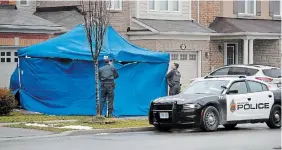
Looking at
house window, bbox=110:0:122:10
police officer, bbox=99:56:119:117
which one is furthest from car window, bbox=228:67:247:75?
police officer, bbox=99:56:119:117

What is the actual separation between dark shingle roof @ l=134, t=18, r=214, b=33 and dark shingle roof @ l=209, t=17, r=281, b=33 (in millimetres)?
1369

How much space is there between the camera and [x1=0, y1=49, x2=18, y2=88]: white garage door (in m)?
26.6

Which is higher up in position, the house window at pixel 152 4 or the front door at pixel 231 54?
the house window at pixel 152 4

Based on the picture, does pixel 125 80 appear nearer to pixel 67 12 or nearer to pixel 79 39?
pixel 79 39

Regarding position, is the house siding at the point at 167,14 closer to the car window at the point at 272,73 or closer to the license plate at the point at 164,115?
the car window at the point at 272,73

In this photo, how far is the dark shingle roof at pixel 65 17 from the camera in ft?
95.7

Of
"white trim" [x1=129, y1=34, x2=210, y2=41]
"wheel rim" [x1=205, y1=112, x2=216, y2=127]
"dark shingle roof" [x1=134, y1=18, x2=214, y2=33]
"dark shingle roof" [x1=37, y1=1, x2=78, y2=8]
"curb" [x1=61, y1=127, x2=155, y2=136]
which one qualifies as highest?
"dark shingle roof" [x1=37, y1=1, x2=78, y2=8]

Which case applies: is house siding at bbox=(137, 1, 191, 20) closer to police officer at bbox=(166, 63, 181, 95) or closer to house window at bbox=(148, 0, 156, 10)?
house window at bbox=(148, 0, 156, 10)

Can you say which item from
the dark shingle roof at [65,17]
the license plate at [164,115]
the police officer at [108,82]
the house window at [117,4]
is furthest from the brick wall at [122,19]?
the license plate at [164,115]

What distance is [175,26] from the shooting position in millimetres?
32094

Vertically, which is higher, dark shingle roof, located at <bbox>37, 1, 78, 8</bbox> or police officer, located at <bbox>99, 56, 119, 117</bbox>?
dark shingle roof, located at <bbox>37, 1, 78, 8</bbox>

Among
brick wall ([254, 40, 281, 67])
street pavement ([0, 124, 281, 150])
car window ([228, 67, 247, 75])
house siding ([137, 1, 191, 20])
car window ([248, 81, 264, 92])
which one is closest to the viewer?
street pavement ([0, 124, 281, 150])

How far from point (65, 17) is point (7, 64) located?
3984 millimetres

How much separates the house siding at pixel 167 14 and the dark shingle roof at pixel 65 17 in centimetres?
314
